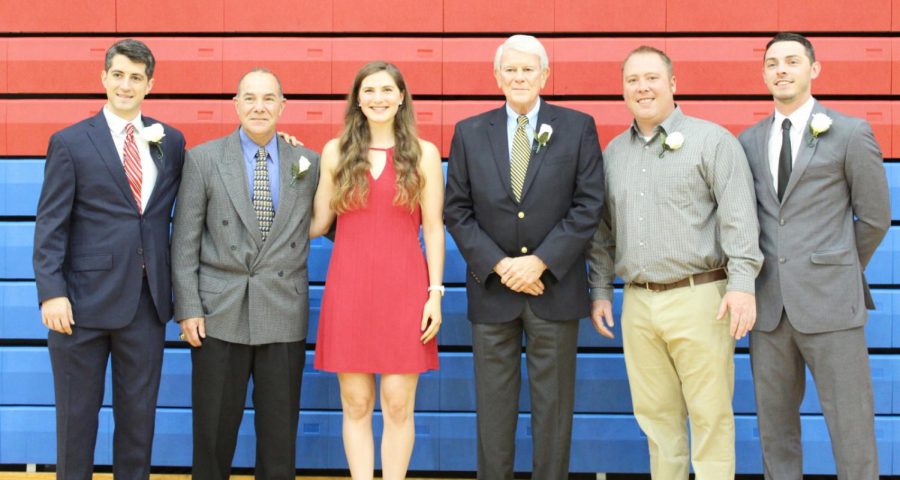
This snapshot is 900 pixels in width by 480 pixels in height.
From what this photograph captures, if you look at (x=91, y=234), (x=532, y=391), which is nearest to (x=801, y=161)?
(x=532, y=391)

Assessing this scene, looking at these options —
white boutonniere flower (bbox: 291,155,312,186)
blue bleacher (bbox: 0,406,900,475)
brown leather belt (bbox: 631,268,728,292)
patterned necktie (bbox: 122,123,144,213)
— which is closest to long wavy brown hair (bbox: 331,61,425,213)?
white boutonniere flower (bbox: 291,155,312,186)

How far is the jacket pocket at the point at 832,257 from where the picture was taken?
126 inches

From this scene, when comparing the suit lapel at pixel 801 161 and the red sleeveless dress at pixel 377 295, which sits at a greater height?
the suit lapel at pixel 801 161

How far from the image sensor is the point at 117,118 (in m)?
3.41

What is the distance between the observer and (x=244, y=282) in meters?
3.38

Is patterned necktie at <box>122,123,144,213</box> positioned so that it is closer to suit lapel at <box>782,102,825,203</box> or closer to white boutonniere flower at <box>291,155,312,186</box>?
white boutonniere flower at <box>291,155,312,186</box>

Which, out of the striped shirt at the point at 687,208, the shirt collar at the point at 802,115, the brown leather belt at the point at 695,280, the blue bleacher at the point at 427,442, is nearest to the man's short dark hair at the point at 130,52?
the blue bleacher at the point at 427,442

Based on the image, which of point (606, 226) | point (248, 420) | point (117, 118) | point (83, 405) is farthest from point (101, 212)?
point (606, 226)

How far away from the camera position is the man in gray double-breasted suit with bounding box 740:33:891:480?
3223mm

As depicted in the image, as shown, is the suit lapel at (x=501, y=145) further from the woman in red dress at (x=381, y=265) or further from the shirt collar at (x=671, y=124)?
the shirt collar at (x=671, y=124)

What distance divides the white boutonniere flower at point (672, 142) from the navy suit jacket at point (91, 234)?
82.6 inches

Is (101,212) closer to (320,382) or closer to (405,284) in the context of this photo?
(405,284)

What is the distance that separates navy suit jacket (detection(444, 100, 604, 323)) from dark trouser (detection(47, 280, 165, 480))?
1.33 m

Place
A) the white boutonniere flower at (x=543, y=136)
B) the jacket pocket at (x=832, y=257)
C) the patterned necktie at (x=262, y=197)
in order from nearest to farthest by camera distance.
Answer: the jacket pocket at (x=832, y=257) → the white boutonniere flower at (x=543, y=136) → the patterned necktie at (x=262, y=197)
